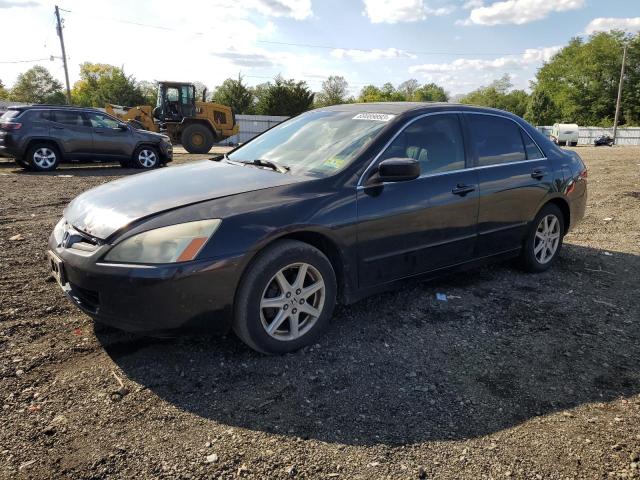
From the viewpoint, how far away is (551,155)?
507 centimetres

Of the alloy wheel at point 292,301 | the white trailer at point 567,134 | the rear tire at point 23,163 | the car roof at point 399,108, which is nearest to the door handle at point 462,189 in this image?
the car roof at point 399,108

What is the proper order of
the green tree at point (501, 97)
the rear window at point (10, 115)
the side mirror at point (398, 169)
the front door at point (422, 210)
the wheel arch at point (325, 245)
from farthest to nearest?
the green tree at point (501, 97), the rear window at point (10, 115), the front door at point (422, 210), the side mirror at point (398, 169), the wheel arch at point (325, 245)

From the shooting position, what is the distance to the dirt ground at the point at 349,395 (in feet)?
7.49

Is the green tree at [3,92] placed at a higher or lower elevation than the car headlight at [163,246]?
higher

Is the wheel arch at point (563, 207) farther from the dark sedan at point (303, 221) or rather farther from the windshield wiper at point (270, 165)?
the windshield wiper at point (270, 165)

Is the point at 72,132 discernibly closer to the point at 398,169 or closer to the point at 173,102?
the point at 173,102

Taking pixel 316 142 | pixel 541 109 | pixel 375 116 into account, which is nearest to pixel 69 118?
pixel 316 142

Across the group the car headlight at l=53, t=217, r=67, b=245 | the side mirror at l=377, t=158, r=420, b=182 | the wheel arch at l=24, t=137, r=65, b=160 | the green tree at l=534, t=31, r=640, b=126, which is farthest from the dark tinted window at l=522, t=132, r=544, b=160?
the green tree at l=534, t=31, r=640, b=126

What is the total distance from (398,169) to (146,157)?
→ 39.3ft

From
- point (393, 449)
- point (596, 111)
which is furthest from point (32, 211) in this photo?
point (596, 111)

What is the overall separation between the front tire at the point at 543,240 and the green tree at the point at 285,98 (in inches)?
1609

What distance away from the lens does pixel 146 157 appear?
1393cm

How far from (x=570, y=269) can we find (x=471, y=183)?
194 centimetres

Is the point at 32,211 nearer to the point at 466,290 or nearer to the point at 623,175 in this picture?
the point at 466,290
